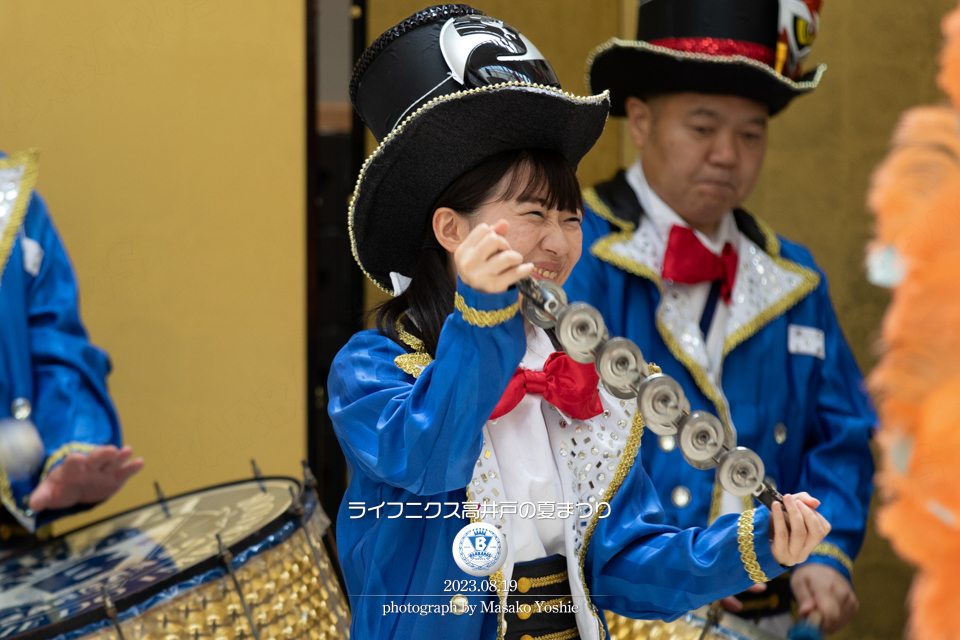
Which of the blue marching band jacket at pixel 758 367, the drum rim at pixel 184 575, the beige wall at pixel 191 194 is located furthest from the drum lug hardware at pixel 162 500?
the blue marching band jacket at pixel 758 367

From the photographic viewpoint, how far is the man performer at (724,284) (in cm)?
146

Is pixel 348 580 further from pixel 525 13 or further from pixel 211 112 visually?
pixel 525 13

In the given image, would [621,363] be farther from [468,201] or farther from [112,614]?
[112,614]

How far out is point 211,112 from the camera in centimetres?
143

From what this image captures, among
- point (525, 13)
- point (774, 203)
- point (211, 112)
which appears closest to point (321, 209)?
point (211, 112)

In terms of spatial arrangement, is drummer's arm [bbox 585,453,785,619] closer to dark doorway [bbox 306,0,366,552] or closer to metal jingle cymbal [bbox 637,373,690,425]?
metal jingle cymbal [bbox 637,373,690,425]

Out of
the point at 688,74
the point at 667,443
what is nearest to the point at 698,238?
the point at 688,74

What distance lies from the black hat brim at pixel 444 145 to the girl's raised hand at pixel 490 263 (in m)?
0.16

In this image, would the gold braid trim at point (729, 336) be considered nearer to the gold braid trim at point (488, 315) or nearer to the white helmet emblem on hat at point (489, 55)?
the white helmet emblem on hat at point (489, 55)

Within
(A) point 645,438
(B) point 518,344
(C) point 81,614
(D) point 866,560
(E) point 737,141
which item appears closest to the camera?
(B) point 518,344

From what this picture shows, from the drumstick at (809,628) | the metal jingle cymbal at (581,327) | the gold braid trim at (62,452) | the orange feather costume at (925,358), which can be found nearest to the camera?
→ the orange feather costume at (925,358)

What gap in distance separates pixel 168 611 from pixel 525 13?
0.95 meters

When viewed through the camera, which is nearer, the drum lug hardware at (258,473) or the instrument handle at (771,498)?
the instrument handle at (771,498)

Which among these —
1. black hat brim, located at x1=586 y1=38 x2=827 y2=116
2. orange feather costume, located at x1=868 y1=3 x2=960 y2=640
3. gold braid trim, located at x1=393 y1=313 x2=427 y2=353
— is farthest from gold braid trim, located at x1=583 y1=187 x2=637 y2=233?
orange feather costume, located at x1=868 y1=3 x2=960 y2=640
